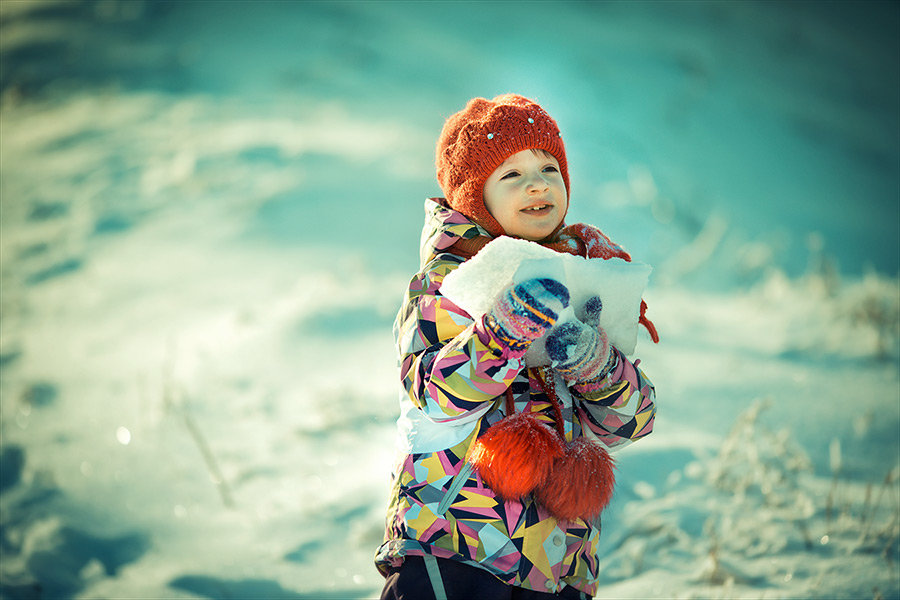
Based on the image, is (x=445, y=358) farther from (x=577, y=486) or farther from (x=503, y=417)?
(x=577, y=486)

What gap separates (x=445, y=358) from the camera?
1366mm

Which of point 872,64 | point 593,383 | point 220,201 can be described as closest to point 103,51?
point 220,201

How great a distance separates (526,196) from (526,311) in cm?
43

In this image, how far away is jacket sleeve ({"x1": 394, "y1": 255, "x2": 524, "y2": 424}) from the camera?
1346 millimetres

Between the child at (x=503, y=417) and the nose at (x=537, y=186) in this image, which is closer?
the child at (x=503, y=417)

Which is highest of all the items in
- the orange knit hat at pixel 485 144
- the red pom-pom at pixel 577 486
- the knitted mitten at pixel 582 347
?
the orange knit hat at pixel 485 144

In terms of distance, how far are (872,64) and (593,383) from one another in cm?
527

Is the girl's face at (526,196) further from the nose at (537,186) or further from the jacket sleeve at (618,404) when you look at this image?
the jacket sleeve at (618,404)

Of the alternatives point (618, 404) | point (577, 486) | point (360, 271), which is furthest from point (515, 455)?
point (360, 271)

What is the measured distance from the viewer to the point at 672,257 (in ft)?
14.0

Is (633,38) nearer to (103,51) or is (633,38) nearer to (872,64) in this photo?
(872,64)

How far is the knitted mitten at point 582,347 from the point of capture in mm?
1349

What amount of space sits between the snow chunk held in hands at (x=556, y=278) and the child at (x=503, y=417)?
0.04m

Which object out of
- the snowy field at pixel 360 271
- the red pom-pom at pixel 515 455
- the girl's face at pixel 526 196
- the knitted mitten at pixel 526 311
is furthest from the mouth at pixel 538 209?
the snowy field at pixel 360 271
